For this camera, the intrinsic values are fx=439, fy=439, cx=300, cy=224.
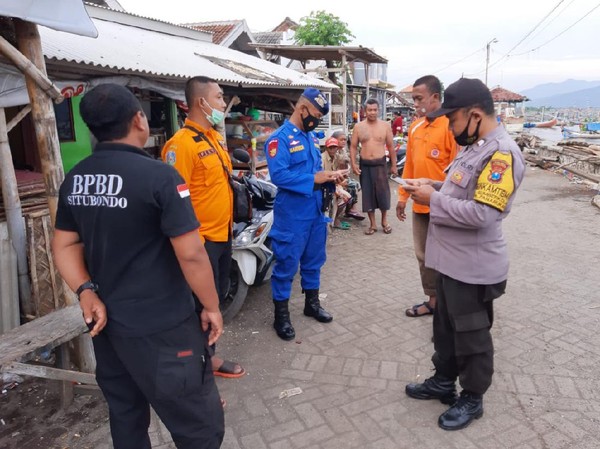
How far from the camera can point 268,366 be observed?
10.7 ft

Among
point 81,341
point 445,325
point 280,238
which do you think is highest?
point 280,238

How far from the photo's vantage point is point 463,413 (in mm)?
2551

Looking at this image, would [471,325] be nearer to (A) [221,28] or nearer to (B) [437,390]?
(B) [437,390]

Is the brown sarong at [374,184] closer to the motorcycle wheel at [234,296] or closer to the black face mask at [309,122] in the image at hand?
the black face mask at [309,122]

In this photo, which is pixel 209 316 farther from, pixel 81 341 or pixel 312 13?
pixel 312 13

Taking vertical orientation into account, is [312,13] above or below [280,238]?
above

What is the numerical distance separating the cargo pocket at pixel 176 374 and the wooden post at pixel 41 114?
153 cm

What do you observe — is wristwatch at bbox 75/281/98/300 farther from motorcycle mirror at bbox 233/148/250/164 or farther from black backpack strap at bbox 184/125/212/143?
motorcycle mirror at bbox 233/148/250/164

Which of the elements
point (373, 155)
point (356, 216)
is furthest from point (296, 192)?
point (356, 216)

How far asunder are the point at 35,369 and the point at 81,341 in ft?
1.87

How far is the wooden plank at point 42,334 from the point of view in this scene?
95.7 inches

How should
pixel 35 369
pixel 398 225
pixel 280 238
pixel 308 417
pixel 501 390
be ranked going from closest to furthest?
1. pixel 35 369
2. pixel 308 417
3. pixel 501 390
4. pixel 280 238
5. pixel 398 225

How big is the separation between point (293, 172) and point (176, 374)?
2011 millimetres

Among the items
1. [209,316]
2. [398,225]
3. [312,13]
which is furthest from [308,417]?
[312,13]
